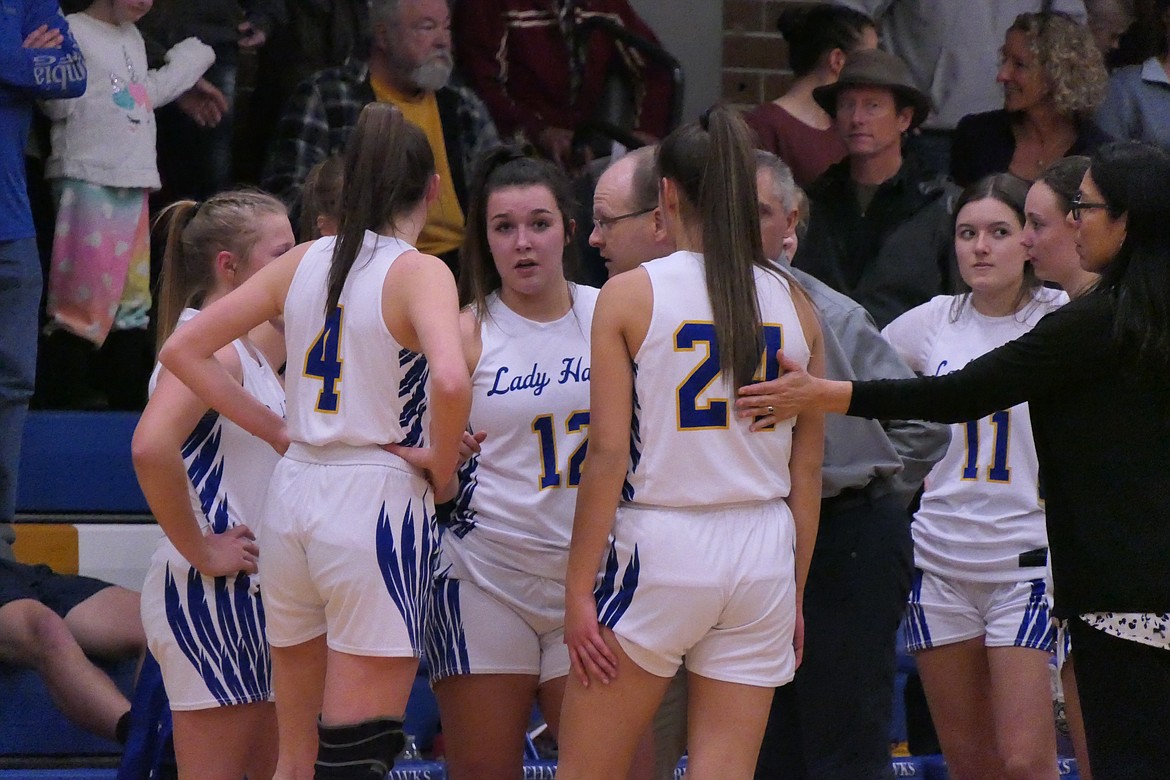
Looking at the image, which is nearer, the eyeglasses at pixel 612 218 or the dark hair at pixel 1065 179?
the eyeglasses at pixel 612 218

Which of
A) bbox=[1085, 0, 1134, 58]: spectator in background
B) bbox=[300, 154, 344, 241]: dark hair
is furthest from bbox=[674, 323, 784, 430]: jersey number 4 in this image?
bbox=[1085, 0, 1134, 58]: spectator in background

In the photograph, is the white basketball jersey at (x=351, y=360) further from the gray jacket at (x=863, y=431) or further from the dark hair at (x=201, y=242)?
the gray jacket at (x=863, y=431)

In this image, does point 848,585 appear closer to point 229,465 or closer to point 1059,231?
point 1059,231

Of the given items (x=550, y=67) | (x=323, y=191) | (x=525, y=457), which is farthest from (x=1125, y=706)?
(x=550, y=67)

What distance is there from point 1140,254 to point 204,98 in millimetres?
3554

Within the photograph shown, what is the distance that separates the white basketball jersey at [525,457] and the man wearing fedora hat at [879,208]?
217cm

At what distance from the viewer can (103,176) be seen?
4.96m

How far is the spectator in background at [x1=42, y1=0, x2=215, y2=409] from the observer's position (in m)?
4.96

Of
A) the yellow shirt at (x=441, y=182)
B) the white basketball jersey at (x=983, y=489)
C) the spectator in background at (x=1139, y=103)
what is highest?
the spectator in background at (x=1139, y=103)

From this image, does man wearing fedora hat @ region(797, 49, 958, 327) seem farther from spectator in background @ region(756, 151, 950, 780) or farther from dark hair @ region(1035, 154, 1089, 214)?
spectator in background @ region(756, 151, 950, 780)

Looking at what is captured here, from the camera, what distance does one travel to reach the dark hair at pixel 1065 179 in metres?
3.77

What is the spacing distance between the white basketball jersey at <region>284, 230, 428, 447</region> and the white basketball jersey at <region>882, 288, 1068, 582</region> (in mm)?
1658

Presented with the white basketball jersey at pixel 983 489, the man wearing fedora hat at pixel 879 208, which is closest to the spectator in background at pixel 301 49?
the man wearing fedora hat at pixel 879 208

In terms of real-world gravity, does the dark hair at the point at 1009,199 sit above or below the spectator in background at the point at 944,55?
below
